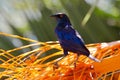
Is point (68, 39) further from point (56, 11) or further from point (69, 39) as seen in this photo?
point (56, 11)

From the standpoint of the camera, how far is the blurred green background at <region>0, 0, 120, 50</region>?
142 cm

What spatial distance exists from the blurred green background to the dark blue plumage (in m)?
0.20

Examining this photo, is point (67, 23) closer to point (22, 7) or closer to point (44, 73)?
point (44, 73)

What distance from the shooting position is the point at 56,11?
1442mm

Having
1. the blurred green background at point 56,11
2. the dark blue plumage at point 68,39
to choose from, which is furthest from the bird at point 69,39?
the blurred green background at point 56,11

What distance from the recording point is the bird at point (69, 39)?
112 centimetres

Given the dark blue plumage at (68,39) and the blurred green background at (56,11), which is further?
the blurred green background at (56,11)

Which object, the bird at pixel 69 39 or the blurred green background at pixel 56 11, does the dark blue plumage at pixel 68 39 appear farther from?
the blurred green background at pixel 56 11

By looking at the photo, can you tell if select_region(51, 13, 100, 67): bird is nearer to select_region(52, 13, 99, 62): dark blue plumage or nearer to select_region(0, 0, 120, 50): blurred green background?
select_region(52, 13, 99, 62): dark blue plumage

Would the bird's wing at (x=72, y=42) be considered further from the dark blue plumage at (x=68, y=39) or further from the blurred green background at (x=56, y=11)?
the blurred green background at (x=56, y=11)

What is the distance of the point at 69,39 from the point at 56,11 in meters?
0.28

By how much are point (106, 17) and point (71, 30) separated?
0.91 feet

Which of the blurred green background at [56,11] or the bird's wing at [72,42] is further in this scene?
the blurred green background at [56,11]

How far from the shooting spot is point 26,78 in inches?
46.3
